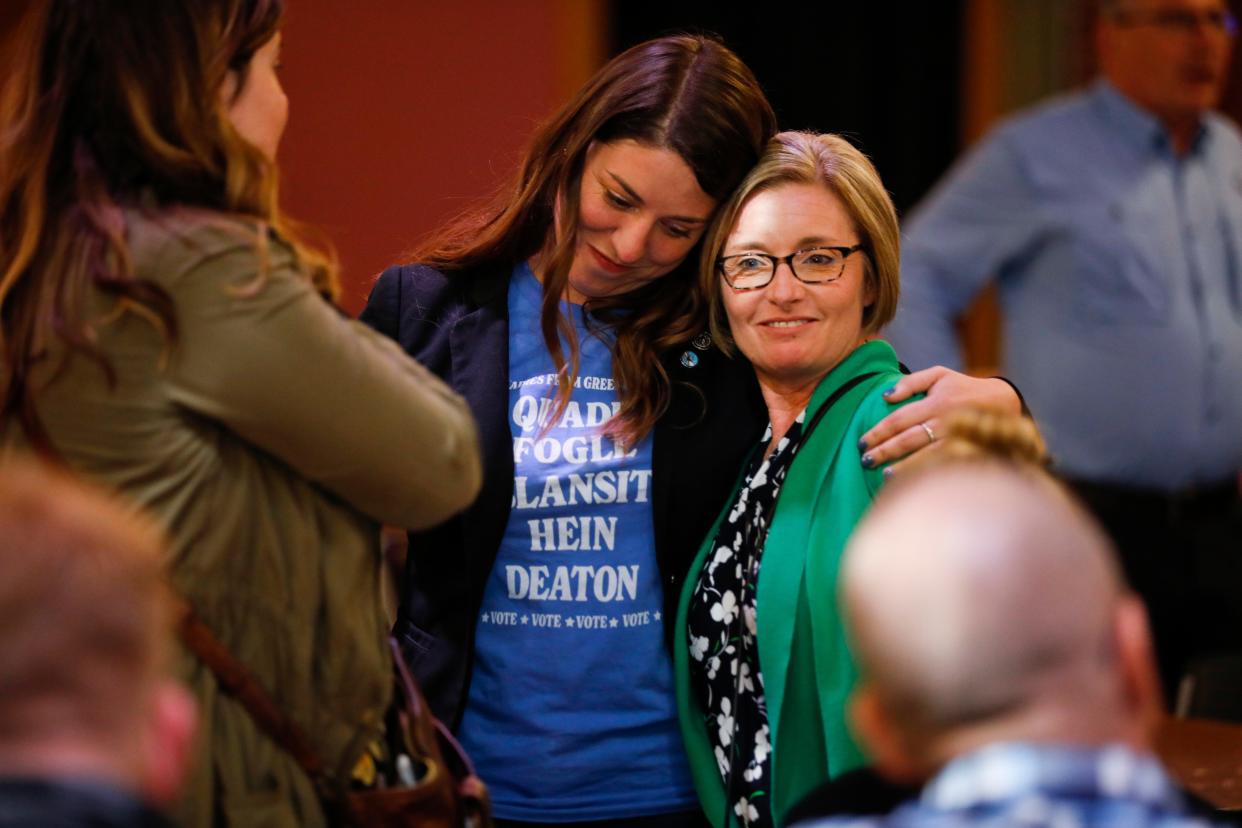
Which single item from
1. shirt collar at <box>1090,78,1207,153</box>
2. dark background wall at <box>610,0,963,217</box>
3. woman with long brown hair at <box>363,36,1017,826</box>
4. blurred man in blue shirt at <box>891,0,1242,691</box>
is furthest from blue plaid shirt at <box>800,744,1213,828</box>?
dark background wall at <box>610,0,963,217</box>

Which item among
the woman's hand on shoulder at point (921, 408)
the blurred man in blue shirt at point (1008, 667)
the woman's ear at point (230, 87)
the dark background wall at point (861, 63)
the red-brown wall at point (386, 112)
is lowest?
the blurred man in blue shirt at point (1008, 667)

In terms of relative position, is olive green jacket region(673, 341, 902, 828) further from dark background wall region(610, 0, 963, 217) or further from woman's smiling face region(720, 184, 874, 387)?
dark background wall region(610, 0, 963, 217)

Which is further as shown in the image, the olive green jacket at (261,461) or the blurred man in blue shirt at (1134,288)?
the blurred man in blue shirt at (1134,288)

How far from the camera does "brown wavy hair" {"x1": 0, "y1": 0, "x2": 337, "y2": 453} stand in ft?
4.52

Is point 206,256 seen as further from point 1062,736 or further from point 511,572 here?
point 1062,736

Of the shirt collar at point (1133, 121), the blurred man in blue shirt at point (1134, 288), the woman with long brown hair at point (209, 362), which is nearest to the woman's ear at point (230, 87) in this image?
the woman with long brown hair at point (209, 362)

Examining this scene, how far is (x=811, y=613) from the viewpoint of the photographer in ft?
6.04

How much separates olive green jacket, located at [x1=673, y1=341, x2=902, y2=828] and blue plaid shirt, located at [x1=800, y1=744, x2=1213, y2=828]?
0.77 m

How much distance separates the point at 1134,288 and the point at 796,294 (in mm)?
2081

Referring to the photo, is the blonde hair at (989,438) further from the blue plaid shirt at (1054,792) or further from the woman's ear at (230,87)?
the woman's ear at (230,87)

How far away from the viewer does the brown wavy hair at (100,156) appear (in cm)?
138

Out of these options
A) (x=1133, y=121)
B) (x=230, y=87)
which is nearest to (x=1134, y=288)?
(x=1133, y=121)

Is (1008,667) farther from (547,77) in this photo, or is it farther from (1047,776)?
(547,77)

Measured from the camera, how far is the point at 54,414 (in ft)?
4.55
